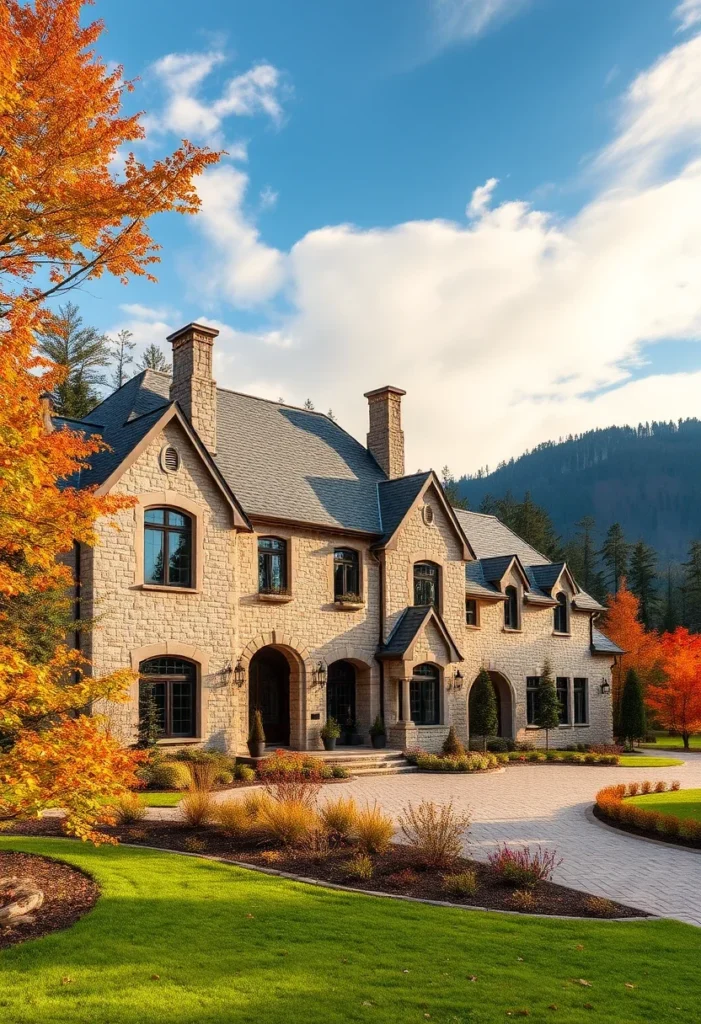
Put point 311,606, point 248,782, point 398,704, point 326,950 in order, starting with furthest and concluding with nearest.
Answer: point 398,704 < point 311,606 < point 248,782 < point 326,950

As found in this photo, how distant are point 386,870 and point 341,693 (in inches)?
606

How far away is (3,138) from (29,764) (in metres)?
6.02

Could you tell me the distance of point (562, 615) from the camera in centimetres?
3475


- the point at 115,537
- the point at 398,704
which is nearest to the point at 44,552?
the point at 115,537

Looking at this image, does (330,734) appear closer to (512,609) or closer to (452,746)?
(452,746)

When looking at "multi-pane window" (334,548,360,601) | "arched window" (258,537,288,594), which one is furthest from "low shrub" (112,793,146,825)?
"multi-pane window" (334,548,360,601)

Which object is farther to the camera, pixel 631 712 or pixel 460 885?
pixel 631 712

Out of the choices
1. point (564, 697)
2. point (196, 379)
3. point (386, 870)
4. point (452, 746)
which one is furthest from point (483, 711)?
point (386, 870)

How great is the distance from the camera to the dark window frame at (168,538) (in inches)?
791

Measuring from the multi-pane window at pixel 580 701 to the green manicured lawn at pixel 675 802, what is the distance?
53.7 feet

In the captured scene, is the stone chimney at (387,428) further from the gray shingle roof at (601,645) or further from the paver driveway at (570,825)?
the gray shingle roof at (601,645)

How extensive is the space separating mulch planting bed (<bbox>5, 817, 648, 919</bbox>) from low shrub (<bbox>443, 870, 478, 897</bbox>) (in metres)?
0.06

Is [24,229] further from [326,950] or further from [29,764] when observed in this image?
[326,950]

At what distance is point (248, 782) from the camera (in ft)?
61.0
